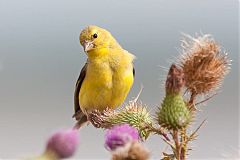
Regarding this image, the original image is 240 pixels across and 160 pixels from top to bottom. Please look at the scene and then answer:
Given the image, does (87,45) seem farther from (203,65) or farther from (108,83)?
(203,65)

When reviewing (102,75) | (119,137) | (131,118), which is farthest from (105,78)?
(119,137)

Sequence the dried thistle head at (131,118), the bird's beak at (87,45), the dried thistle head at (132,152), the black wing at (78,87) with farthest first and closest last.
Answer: the black wing at (78,87) < the bird's beak at (87,45) < the dried thistle head at (131,118) < the dried thistle head at (132,152)

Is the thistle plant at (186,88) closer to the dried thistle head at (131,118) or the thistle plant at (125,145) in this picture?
the dried thistle head at (131,118)

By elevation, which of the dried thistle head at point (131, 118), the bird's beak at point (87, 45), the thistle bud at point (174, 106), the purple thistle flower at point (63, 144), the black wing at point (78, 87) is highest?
the purple thistle flower at point (63, 144)

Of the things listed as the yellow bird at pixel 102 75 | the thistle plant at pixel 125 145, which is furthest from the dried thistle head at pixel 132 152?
the yellow bird at pixel 102 75

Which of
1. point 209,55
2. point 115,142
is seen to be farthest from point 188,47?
point 115,142

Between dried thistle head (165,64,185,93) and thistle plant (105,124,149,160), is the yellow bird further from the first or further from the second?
thistle plant (105,124,149,160)
